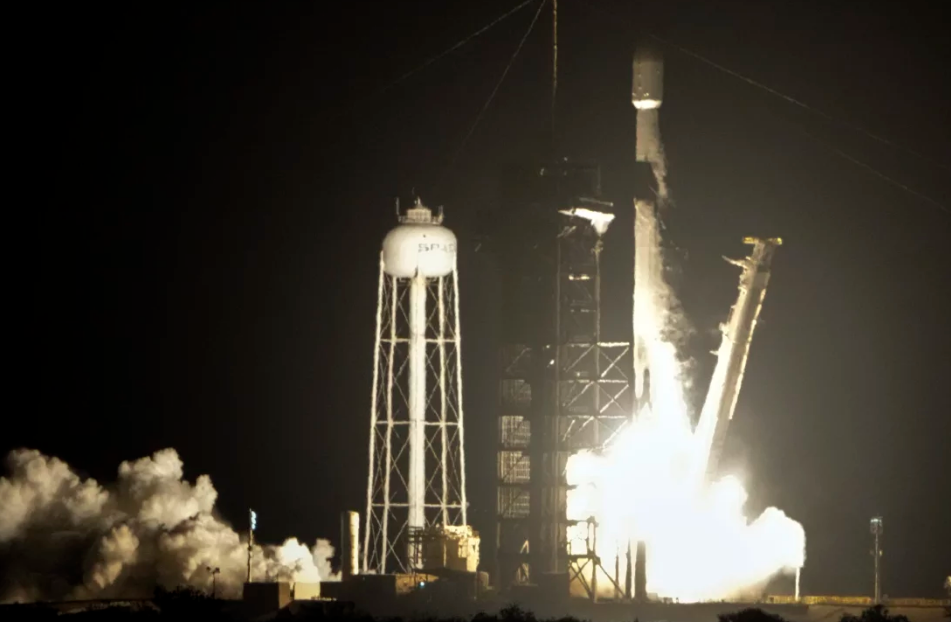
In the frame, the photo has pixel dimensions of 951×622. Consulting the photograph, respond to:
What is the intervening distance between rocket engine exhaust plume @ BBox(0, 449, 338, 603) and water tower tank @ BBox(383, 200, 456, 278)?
9590 millimetres

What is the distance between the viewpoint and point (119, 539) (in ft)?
263

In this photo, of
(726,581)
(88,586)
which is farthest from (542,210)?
(88,586)

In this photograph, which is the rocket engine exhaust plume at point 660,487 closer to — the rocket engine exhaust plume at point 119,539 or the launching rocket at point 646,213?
the launching rocket at point 646,213

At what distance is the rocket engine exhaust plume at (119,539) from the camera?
80.1 m

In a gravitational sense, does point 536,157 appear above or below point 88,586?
above

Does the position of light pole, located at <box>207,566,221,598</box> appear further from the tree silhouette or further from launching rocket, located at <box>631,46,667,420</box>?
the tree silhouette

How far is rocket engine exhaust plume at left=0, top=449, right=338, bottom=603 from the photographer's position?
80062mm

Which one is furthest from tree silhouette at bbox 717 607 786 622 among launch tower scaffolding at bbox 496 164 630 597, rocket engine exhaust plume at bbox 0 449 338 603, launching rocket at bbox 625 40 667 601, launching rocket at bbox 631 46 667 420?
rocket engine exhaust plume at bbox 0 449 338 603

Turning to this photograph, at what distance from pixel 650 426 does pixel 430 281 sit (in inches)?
323

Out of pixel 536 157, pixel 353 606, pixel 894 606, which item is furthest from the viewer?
pixel 536 157

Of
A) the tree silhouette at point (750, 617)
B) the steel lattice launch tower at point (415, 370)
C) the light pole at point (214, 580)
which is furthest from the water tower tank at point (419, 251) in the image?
the tree silhouette at point (750, 617)

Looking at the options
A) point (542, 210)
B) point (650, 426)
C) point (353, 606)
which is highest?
point (542, 210)

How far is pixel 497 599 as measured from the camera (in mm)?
78375

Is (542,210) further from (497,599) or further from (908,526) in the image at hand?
(908,526)
